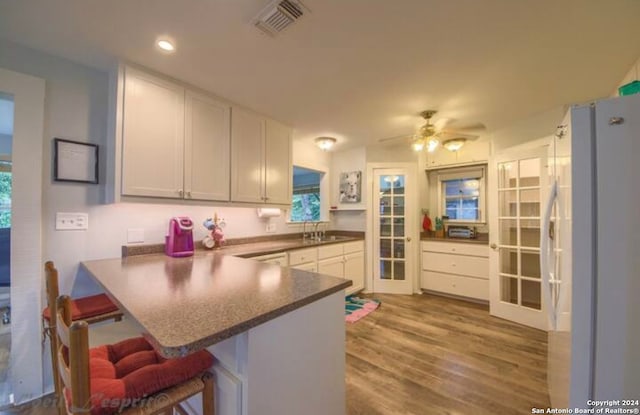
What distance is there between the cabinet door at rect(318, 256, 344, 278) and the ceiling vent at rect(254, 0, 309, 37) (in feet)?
8.02

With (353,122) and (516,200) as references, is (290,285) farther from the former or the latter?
(516,200)

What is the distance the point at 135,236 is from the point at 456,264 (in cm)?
388

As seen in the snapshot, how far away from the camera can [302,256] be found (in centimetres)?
289

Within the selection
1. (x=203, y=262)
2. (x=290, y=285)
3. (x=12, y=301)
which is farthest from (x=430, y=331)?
(x=12, y=301)

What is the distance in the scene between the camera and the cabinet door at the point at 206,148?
213cm

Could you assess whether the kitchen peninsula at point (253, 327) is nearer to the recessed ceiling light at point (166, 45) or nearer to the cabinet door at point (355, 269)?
the recessed ceiling light at point (166, 45)

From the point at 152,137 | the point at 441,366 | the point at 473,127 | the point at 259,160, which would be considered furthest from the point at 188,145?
the point at 473,127

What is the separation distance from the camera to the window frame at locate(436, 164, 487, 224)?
150 inches

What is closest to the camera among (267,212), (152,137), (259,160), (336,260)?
(152,137)

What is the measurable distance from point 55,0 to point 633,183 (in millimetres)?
2688

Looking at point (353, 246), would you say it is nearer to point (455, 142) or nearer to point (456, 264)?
point (456, 264)

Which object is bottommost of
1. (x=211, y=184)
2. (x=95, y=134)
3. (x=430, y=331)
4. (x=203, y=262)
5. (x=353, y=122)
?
(x=430, y=331)

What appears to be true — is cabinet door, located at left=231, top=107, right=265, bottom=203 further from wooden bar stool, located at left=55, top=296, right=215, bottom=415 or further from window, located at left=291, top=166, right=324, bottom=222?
wooden bar stool, located at left=55, top=296, right=215, bottom=415

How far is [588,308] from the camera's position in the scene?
37.6 inches
